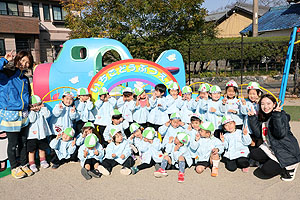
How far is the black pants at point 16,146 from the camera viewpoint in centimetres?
422

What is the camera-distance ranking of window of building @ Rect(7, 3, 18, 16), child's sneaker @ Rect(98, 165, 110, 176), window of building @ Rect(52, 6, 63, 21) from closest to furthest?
child's sneaker @ Rect(98, 165, 110, 176) → window of building @ Rect(7, 3, 18, 16) → window of building @ Rect(52, 6, 63, 21)

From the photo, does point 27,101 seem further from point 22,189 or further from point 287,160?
point 287,160

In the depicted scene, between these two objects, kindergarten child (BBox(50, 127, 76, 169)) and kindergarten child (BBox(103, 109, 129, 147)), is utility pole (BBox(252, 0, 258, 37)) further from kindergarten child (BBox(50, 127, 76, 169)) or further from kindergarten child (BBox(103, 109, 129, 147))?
kindergarten child (BBox(50, 127, 76, 169))

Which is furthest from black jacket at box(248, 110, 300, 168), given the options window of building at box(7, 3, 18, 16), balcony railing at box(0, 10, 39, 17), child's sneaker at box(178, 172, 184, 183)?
window of building at box(7, 3, 18, 16)

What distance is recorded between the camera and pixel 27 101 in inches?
168

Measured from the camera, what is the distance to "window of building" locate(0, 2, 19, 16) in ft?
68.3

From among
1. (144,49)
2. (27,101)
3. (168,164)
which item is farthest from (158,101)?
(144,49)

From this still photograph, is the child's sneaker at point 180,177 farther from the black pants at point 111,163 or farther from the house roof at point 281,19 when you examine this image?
the house roof at point 281,19

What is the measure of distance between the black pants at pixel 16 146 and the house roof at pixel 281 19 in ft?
57.4

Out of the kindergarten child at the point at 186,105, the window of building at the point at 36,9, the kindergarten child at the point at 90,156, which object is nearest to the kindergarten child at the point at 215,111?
the kindergarten child at the point at 186,105

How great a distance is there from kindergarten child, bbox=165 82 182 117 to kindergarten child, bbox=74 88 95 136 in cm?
161

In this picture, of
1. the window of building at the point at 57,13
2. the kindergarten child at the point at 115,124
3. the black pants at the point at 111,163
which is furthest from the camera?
the window of building at the point at 57,13

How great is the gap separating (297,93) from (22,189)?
11.3 meters

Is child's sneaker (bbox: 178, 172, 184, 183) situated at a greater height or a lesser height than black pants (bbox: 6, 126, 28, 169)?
lesser
